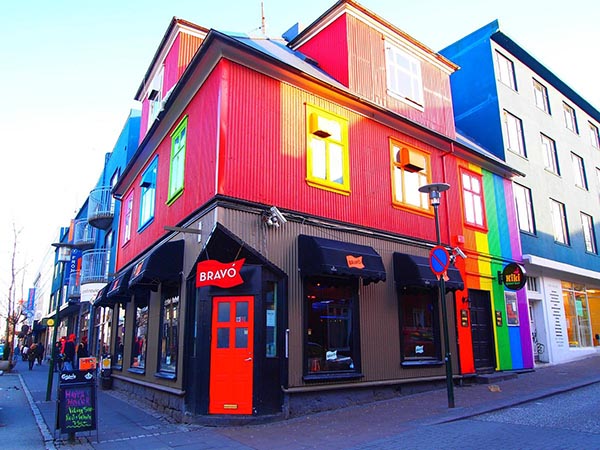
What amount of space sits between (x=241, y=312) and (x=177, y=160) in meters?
5.12

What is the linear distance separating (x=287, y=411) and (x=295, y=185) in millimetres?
4874

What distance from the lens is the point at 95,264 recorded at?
23781 millimetres

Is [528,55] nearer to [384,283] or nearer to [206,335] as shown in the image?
[384,283]

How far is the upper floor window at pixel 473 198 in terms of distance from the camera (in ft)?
52.9

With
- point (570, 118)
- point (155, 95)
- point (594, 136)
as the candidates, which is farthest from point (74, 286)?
point (594, 136)

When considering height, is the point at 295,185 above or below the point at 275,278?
above

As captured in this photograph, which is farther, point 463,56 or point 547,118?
point 547,118

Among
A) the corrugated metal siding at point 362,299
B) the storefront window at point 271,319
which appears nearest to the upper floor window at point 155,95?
the corrugated metal siding at point 362,299

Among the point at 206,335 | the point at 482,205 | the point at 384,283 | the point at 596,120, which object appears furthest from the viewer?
the point at 596,120

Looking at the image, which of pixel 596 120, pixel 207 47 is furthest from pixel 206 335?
pixel 596 120

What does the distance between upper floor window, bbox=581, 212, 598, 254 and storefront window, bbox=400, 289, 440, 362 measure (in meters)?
13.9

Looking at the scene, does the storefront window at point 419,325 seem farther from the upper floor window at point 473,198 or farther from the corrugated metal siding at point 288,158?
→ the upper floor window at point 473,198

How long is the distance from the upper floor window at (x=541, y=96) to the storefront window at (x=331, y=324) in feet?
53.1

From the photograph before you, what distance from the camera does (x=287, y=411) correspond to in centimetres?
959
